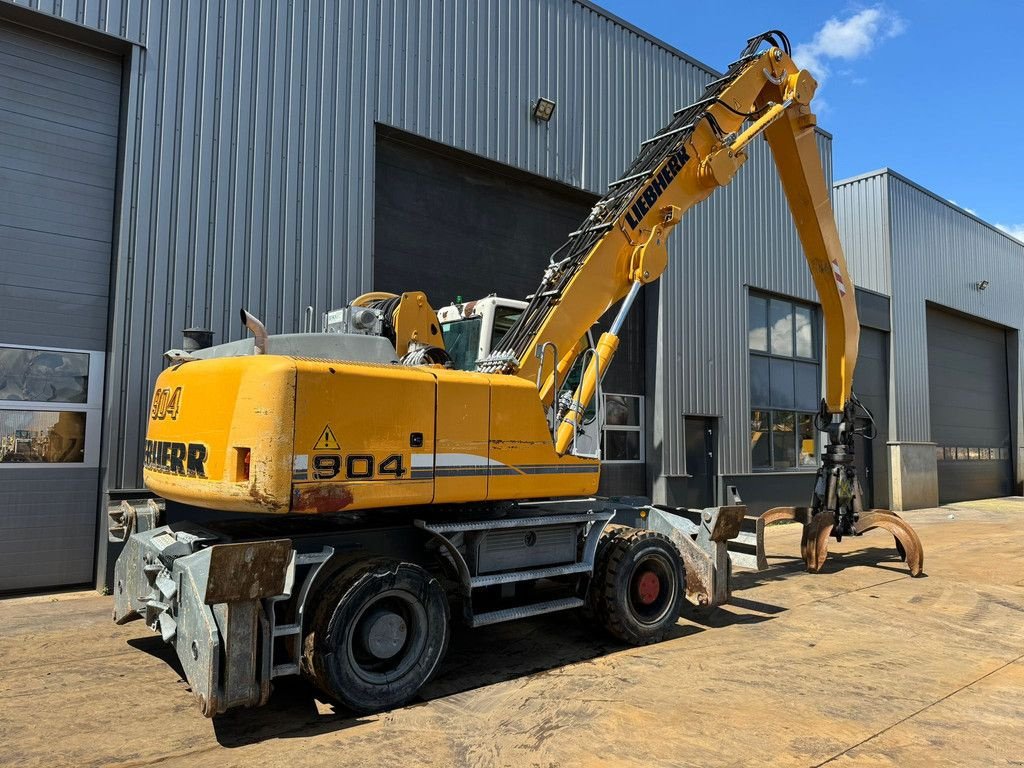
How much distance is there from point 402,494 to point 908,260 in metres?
21.4

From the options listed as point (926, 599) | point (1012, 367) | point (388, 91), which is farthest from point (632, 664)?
point (1012, 367)

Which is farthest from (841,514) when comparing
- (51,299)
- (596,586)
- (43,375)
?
(51,299)

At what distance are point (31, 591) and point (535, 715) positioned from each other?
6291mm

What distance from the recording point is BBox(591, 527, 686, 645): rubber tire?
630 centimetres

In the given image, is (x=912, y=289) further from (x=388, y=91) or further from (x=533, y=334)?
(x=533, y=334)

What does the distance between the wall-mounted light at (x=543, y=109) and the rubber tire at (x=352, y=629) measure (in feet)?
30.5

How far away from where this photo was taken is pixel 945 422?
23812 mm

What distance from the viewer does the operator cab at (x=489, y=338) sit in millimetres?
6508

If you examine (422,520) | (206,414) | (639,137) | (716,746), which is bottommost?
(716,746)

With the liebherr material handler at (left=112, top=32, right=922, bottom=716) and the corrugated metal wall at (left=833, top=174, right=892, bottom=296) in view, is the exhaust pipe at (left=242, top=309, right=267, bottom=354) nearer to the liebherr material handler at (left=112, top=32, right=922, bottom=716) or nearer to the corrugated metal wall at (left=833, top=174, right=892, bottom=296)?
the liebherr material handler at (left=112, top=32, right=922, bottom=716)

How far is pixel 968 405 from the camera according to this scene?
25297mm

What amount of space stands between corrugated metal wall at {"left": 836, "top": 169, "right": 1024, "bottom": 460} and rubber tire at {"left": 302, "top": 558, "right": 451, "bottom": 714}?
19.2 meters

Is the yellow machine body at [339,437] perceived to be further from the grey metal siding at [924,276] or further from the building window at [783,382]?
the grey metal siding at [924,276]

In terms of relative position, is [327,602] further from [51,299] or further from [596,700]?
[51,299]
